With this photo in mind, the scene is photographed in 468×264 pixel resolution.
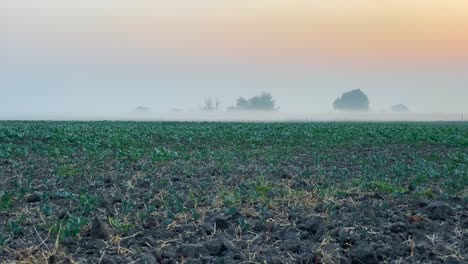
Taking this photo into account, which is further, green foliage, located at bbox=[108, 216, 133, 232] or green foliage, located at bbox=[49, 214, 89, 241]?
green foliage, located at bbox=[108, 216, 133, 232]

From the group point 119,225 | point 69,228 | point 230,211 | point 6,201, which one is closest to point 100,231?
point 69,228

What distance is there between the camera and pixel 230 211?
740 cm

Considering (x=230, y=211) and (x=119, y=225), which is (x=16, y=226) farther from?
(x=230, y=211)

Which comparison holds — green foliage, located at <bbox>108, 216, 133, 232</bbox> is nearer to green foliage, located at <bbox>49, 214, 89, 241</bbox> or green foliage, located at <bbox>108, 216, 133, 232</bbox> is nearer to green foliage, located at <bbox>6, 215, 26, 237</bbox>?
green foliage, located at <bbox>49, 214, 89, 241</bbox>

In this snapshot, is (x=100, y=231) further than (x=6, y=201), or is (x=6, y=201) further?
(x=6, y=201)

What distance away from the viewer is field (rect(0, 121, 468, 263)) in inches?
229

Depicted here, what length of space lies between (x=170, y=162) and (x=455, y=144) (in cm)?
1259

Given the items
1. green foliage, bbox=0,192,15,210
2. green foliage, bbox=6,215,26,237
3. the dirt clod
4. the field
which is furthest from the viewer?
green foliage, bbox=0,192,15,210

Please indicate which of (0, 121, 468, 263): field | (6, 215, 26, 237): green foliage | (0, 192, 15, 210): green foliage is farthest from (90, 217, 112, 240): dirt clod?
(0, 192, 15, 210): green foliage

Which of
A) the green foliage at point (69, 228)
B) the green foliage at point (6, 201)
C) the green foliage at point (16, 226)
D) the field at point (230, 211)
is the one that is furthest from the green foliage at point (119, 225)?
the green foliage at point (6, 201)

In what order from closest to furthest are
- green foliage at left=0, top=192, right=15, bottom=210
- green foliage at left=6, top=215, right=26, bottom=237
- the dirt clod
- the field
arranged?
the field
the dirt clod
green foliage at left=6, top=215, right=26, bottom=237
green foliage at left=0, top=192, right=15, bottom=210

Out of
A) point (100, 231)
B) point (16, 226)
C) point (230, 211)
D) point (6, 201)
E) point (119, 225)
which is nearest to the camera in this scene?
point (100, 231)

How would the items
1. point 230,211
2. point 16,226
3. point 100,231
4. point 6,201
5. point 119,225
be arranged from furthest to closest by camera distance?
point 6,201
point 230,211
point 119,225
point 16,226
point 100,231

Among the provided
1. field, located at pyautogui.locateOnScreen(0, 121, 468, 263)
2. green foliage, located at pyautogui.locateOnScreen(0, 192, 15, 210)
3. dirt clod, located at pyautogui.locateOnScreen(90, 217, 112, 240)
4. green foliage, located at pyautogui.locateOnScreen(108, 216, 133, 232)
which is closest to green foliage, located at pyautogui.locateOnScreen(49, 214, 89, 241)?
field, located at pyautogui.locateOnScreen(0, 121, 468, 263)
